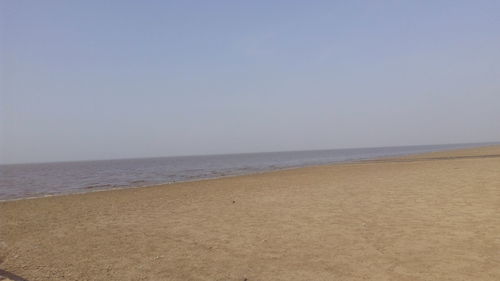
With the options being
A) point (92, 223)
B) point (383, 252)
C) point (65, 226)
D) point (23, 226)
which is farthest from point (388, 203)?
point (23, 226)

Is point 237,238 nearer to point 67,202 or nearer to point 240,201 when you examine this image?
point 240,201

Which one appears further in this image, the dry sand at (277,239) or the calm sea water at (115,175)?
the calm sea water at (115,175)

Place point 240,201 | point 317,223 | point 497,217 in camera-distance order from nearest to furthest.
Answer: point 497,217, point 317,223, point 240,201

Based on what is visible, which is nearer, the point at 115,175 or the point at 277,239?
the point at 277,239

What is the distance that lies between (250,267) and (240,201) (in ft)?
27.4

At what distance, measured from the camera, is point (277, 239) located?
803cm

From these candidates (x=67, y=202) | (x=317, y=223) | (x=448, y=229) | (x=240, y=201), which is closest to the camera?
(x=448, y=229)

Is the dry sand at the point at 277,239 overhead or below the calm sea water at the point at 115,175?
overhead

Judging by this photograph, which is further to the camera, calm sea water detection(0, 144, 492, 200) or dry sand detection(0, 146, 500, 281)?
calm sea water detection(0, 144, 492, 200)

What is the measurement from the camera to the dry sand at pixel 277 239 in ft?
19.6

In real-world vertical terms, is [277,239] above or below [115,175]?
above

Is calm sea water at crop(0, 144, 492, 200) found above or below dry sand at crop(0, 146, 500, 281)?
below

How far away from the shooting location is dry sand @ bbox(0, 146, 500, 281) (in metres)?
5.99

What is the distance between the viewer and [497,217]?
855 cm
